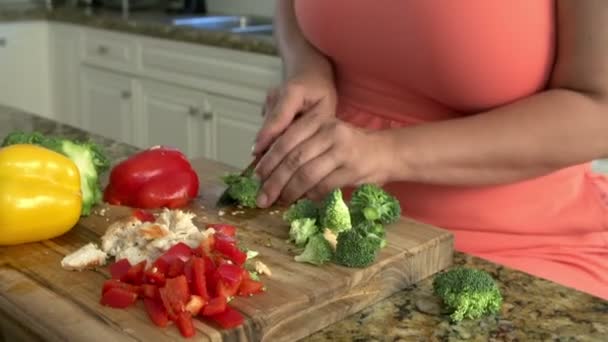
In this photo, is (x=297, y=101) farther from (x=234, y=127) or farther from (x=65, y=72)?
(x=65, y=72)

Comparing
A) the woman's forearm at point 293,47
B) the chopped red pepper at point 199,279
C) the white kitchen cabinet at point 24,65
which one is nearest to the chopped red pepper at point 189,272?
the chopped red pepper at point 199,279

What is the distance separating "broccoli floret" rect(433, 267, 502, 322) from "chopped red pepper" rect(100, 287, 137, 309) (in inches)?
12.2

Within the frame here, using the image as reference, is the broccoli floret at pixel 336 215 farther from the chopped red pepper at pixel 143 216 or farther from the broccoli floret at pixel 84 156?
the broccoli floret at pixel 84 156

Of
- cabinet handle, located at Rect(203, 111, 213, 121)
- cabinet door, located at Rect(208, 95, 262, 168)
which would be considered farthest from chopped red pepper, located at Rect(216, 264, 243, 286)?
cabinet handle, located at Rect(203, 111, 213, 121)

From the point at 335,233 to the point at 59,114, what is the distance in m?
3.10

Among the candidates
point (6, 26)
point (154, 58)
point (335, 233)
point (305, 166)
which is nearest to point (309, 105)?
point (305, 166)

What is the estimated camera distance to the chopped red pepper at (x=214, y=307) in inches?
31.2

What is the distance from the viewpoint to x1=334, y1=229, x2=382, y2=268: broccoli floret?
0.91 meters

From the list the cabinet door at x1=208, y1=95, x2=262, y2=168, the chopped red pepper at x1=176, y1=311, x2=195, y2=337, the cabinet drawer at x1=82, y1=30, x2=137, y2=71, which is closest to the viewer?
the chopped red pepper at x1=176, y1=311, x2=195, y2=337

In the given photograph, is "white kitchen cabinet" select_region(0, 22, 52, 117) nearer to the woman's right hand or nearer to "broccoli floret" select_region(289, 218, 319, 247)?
the woman's right hand

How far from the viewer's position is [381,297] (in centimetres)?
91

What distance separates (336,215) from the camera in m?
0.96

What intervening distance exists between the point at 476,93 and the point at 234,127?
191cm

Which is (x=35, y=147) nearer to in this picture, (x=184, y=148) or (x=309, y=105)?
(x=309, y=105)
